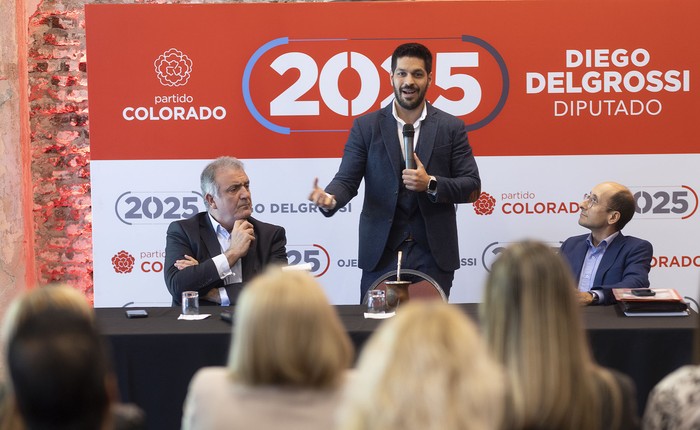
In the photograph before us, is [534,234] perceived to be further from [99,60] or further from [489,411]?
[489,411]

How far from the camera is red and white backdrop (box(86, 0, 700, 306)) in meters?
5.74

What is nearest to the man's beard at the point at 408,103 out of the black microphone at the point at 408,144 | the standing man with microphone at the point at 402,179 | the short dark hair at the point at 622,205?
the standing man with microphone at the point at 402,179

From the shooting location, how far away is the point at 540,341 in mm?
1995

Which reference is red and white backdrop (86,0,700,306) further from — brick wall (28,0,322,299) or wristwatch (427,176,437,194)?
wristwatch (427,176,437,194)

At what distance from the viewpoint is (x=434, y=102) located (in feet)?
18.9

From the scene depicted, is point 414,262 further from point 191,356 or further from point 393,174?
point 191,356

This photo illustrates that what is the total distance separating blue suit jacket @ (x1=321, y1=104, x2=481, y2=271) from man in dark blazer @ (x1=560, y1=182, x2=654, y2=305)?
628 millimetres

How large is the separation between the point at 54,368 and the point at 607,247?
338 centimetres

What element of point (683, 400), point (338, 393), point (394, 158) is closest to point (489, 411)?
point (338, 393)

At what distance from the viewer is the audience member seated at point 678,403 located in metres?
2.09

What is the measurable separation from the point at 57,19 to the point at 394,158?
2617mm

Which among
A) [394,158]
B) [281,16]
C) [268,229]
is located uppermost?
[281,16]

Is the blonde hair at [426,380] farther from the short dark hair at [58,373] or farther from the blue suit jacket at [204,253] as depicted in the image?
the blue suit jacket at [204,253]

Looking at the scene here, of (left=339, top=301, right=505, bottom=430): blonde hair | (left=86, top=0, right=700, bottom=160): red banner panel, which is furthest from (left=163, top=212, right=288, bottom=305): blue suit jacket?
(left=339, top=301, right=505, bottom=430): blonde hair
